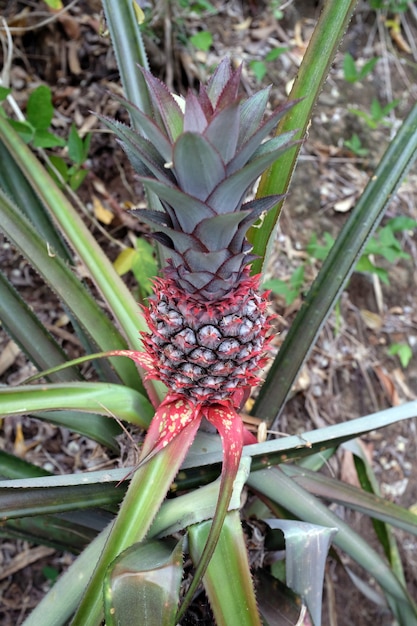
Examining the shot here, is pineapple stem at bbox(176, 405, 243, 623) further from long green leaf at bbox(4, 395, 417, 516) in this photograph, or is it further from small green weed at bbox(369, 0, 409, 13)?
small green weed at bbox(369, 0, 409, 13)

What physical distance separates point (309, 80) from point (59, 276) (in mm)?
647

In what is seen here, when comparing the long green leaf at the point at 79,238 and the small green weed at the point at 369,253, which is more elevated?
the long green leaf at the point at 79,238

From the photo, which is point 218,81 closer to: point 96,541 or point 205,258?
point 205,258

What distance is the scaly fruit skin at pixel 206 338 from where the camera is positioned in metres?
0.93

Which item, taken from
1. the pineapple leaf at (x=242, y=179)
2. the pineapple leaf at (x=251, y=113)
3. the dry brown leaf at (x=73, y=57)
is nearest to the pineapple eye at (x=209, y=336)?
the pineapple leaf at (x=242, y=179)

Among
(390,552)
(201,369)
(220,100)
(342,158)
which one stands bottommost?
(390,552)

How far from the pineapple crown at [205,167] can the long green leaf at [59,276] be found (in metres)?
0.32

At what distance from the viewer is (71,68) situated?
212cm

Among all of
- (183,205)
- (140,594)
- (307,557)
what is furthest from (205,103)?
(307,557)

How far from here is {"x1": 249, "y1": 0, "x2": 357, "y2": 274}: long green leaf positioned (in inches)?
39.2

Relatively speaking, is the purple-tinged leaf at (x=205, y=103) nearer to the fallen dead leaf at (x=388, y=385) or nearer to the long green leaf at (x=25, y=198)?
the long green leaf at (x=25, y=198)

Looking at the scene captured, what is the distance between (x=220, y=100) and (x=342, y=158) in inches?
69.3

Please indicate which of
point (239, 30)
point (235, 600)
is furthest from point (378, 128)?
point (235, 600)

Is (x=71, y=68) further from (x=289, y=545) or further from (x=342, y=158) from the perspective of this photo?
(x=289, y=545)
